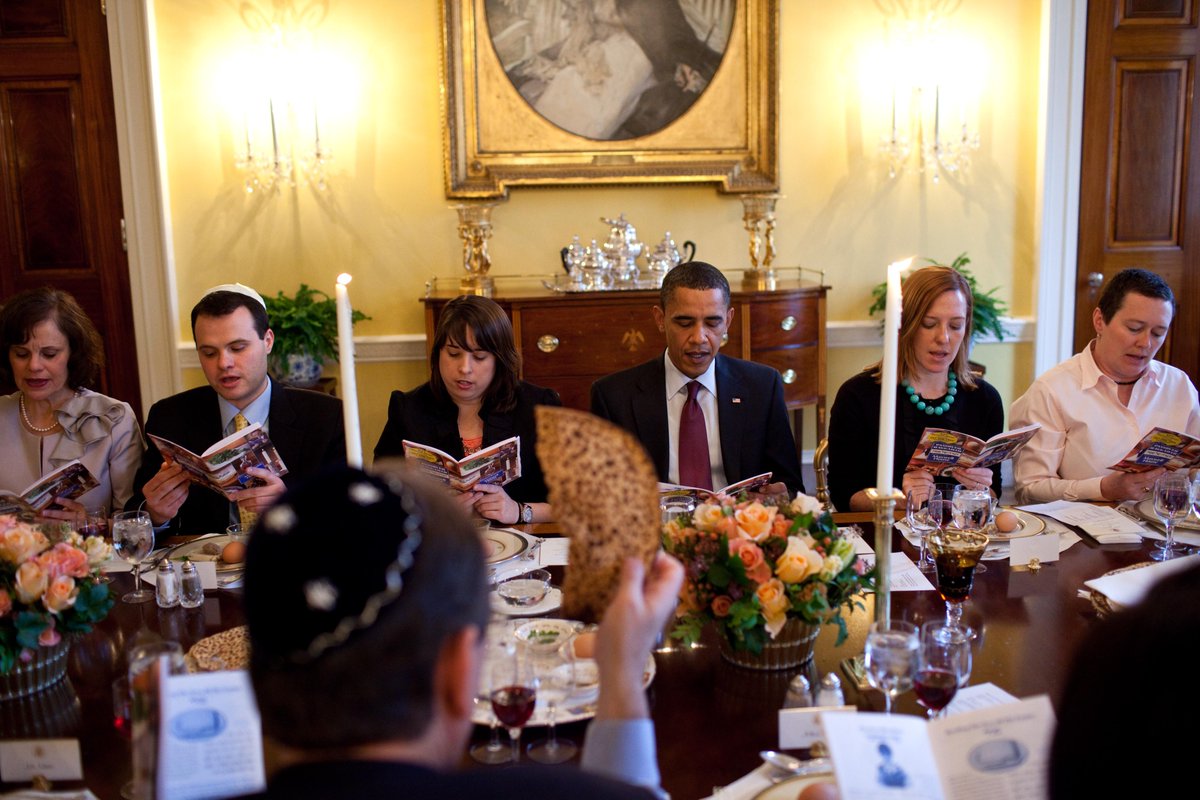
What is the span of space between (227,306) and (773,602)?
6.16 ft

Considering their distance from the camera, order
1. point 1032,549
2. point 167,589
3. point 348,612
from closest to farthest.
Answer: point 348,612, point 167,589, point 1032,549

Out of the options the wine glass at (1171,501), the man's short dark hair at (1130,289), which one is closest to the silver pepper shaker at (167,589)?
the wine glass at (1171,501)

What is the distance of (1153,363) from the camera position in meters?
3.11

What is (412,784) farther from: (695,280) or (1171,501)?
(695,280)

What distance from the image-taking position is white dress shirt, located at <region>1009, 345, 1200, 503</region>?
3.05 m

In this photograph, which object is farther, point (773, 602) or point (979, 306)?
point (979, 306)

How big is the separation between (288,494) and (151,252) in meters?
4.71

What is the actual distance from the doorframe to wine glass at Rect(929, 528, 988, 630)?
434cm

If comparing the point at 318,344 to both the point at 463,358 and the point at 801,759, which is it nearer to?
the point at 463,358

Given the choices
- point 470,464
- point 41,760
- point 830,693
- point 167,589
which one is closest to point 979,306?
point 470,464

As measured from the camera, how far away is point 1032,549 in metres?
2.21

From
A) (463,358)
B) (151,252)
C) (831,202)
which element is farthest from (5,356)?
(831,202)

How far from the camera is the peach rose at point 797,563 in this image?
1.62m

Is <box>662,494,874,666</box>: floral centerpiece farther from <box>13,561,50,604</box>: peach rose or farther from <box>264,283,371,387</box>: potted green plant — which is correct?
<box>264,283,371,387</box>: potted green plant
